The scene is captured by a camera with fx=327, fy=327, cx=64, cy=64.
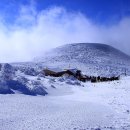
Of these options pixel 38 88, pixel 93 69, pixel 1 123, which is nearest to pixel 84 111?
pixel 1 123

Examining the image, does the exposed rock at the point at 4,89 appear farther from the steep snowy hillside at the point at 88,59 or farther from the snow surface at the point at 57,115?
the steep snowy hillside at the point at 88,59

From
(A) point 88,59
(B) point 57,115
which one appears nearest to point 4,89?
(B) point 57,115

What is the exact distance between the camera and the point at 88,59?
5118 inches

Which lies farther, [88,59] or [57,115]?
[88,59]

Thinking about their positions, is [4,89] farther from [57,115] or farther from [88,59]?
[88,59]

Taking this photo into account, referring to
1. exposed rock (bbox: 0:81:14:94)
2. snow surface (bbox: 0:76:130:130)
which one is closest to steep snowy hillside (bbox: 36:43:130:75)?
exposed rock (bbox: 0:81:14:94)

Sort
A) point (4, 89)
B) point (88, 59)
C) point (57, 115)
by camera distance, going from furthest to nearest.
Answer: point (88, 59) < point (4, 89) < point (57, 115)

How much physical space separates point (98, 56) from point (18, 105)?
418 ft

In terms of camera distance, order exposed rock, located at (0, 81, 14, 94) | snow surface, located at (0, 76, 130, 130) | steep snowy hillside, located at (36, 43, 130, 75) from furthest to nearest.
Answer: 1. steep snowy hillside, located at (36, 43, 130, 75)
2. exposed rock, located at (0, 81, 14, 94)
3. snow surface, located at (0, 76, 130, 130)

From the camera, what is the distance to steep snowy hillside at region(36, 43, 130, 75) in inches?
4379

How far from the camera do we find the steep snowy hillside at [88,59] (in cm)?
11124

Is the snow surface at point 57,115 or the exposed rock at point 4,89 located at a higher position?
the exposed rock at point 4,89

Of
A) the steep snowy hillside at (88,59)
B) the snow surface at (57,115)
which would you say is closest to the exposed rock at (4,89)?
the snow surface at (57,115)

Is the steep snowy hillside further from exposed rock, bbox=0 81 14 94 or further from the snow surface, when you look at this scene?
the snow surface
